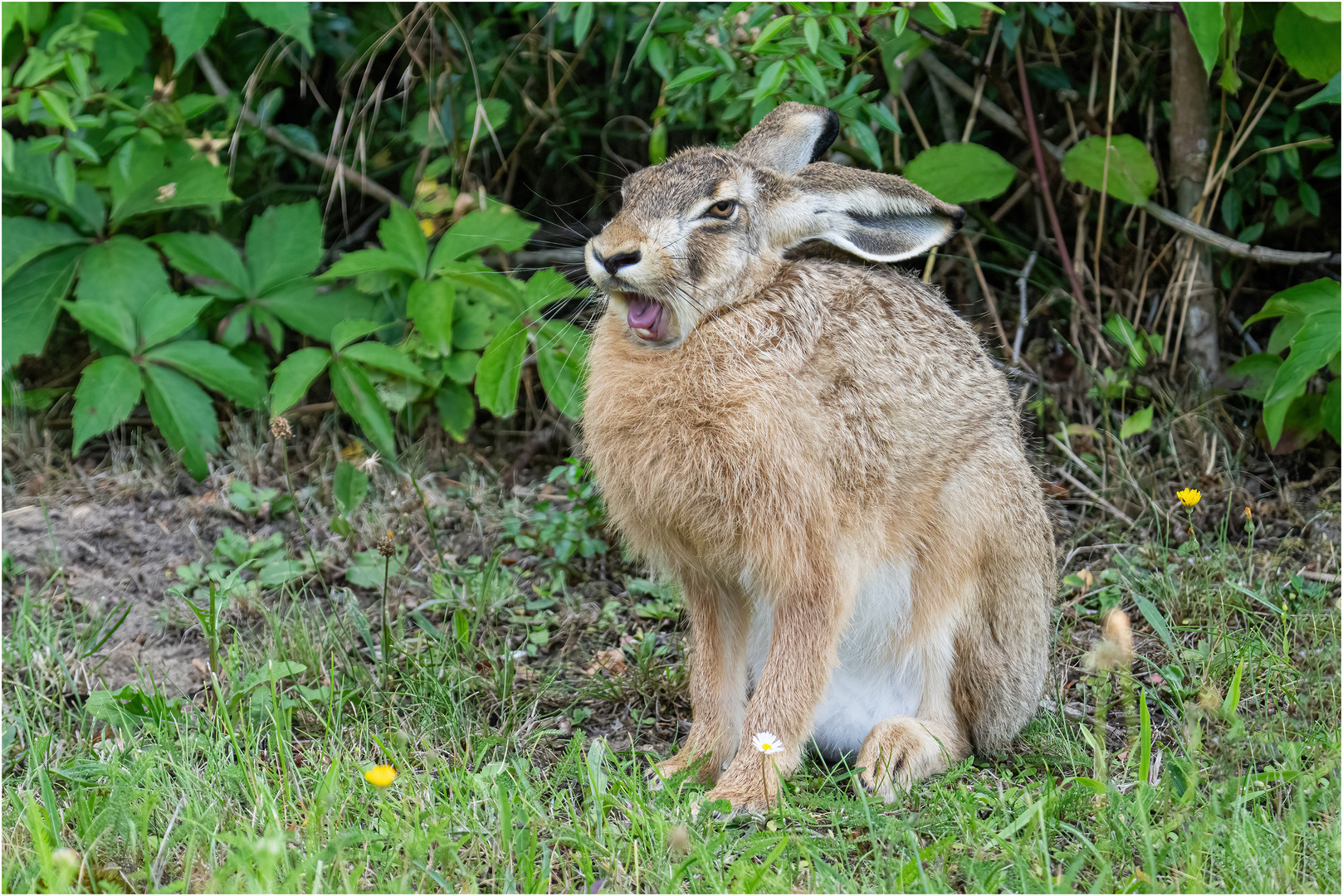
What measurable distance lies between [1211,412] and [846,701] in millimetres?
2109

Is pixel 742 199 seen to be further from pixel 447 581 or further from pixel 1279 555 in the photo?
pixel 1279 555

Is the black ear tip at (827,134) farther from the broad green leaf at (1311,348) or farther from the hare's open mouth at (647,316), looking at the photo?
the broad green leaf at (1311,348)

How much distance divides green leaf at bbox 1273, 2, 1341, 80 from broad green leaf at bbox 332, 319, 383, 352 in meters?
3.07

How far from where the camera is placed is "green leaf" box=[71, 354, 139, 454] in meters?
3.90

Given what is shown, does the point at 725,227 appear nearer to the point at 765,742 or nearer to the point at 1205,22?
the point at 765,742

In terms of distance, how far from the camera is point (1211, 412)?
14.4 ft

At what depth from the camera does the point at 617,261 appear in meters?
2.71

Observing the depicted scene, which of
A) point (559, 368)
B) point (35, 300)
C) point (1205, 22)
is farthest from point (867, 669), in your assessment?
point (35, 300)

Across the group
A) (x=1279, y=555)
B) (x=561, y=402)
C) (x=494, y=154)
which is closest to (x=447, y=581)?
(x=561, y=402)

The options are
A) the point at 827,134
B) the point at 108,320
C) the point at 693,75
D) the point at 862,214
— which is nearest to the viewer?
the point at 862,214

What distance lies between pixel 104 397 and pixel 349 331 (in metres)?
0.80

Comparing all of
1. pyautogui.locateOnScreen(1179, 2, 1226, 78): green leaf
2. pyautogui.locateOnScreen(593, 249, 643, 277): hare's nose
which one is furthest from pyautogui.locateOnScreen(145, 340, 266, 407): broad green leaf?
pyautogui.locateOnScreen(1179, 2, 1226, 78): green leaf

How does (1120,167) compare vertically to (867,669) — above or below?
above

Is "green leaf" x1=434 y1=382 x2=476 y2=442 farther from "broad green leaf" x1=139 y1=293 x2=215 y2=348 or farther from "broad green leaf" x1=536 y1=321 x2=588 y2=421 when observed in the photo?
"broad green leaf" x1=139 y1=293 x2=215 y2=348
